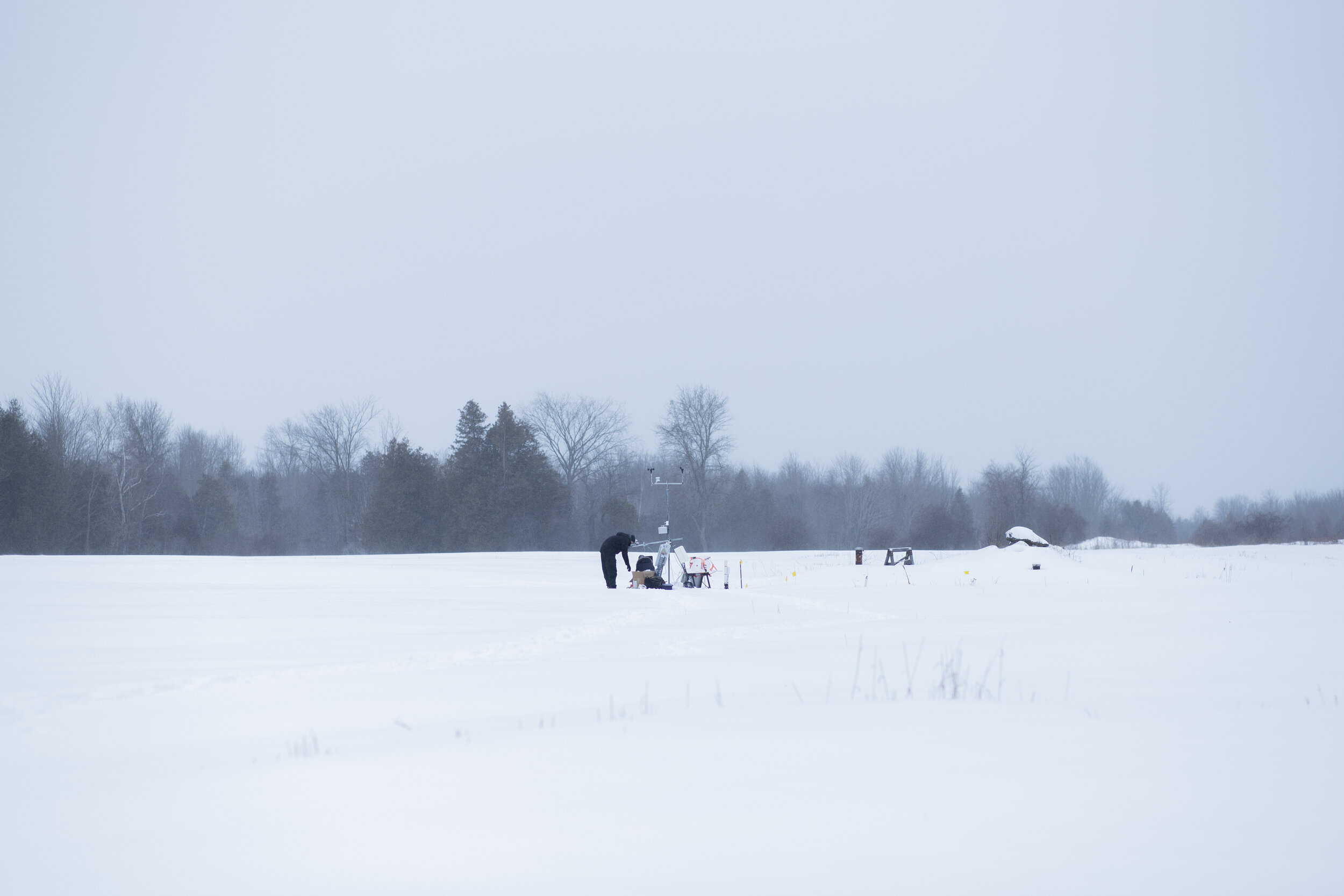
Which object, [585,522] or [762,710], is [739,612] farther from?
[585,522]

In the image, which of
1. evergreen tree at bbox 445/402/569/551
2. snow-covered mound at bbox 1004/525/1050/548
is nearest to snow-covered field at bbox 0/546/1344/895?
snow-covered mound at bbox 1004/525/1050/548

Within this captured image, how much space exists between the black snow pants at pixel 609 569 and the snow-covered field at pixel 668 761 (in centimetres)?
925

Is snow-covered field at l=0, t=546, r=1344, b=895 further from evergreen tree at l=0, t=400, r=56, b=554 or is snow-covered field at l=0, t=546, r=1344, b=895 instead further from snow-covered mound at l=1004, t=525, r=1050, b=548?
evergreen tree at l=0, t=400, r=56, b=554

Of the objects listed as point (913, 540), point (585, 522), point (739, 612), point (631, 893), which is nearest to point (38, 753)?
point (631, 893)

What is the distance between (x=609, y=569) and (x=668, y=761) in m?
16.9

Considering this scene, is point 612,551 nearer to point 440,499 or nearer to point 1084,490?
point 440,499

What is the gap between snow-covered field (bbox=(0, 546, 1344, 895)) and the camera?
142 inches

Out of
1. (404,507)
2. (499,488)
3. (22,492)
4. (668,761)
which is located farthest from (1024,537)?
(22,492)

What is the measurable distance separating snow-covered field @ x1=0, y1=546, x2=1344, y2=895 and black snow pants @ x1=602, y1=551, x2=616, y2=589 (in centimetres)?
925

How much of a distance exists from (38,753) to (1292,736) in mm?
6916

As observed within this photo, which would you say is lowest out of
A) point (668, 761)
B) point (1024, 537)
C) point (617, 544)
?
point (668, 761)

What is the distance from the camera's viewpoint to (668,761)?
195 inches

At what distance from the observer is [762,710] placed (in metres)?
6.37

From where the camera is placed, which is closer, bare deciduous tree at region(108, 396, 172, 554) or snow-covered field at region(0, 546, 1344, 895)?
snow-covered field at region(0, 546, 1344, 895)
